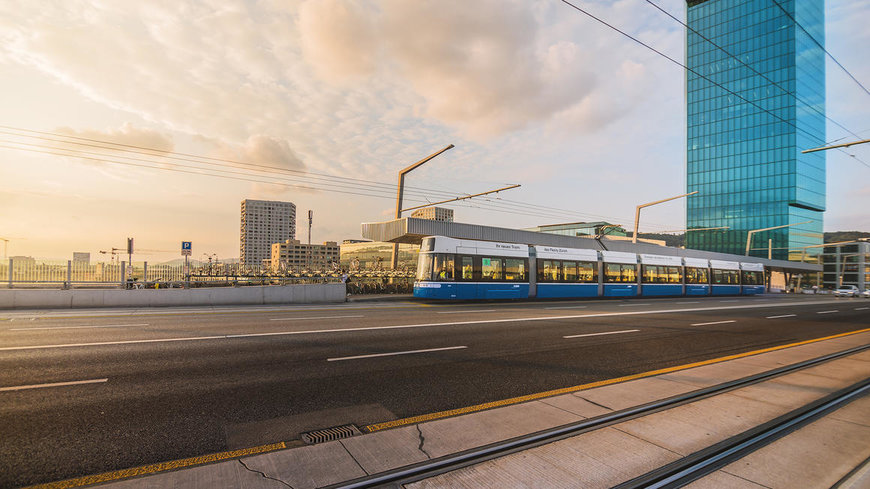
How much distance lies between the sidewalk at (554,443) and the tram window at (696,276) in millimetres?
29259

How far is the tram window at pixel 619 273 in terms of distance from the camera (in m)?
26.5

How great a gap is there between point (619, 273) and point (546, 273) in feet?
23.2

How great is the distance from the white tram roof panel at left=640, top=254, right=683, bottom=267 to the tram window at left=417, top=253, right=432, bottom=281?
58.8ft

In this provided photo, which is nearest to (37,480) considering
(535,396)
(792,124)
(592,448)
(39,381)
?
(39,381)

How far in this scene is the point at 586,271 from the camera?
83.0 ft

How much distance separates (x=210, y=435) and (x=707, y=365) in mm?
8557

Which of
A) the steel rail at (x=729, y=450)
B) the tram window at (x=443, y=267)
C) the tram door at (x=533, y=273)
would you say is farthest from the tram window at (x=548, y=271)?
the steel rail at (x=729, y=450)

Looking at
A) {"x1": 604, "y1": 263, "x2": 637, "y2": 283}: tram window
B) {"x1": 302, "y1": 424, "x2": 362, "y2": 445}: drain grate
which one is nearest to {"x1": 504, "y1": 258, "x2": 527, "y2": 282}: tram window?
{"x1": 604, "y1": 263, "x2": 637, "y2": 283}: tram window

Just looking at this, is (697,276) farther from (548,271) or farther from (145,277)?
(145,277)

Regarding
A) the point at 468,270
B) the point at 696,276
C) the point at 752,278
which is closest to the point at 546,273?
the point at 468,270

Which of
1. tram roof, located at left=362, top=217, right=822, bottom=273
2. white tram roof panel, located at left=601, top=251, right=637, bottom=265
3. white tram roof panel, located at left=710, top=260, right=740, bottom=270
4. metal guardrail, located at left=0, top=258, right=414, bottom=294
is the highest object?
tram roof, located at left=362, top=217, right=822, bottom=273

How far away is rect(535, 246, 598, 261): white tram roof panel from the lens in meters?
23.6

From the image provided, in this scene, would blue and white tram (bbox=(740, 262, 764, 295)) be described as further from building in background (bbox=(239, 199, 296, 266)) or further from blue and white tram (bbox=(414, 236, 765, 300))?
building in background (bbox=(239, 199, 296, 266))

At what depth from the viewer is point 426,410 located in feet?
15.9
